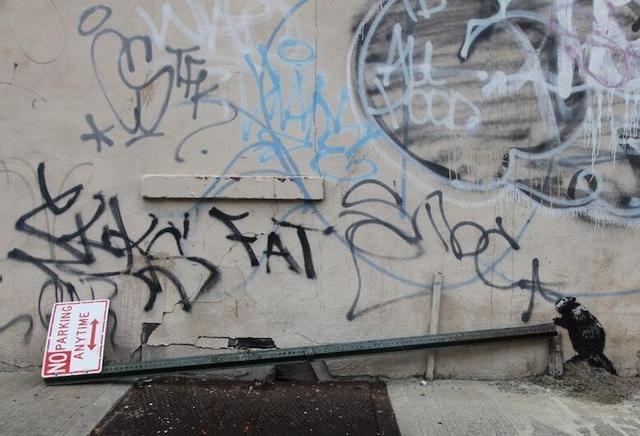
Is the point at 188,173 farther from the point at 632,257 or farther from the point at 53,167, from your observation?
the point at 632,257

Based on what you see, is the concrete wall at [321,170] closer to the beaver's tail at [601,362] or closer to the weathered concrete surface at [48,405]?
the beaver's tail at [601,362]

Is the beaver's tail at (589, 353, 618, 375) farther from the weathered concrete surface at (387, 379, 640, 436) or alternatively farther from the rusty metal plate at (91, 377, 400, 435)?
the rusty metal plate at (91, 377, 400, 435)

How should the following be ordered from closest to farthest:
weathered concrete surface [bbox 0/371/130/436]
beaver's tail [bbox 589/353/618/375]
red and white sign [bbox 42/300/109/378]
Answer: weathered concrete surface [bbox 0/371/130/436]
red and white sign [bbox 42/300/109/378]
beaver's tail [bbox 589/353/618/375]

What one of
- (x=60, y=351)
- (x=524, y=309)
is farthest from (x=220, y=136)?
(x=524, y=309)

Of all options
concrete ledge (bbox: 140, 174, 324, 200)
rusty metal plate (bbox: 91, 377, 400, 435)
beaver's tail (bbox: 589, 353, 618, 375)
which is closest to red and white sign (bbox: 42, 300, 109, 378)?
rusty metal plate (bbox: 91, 377, 400, 435)

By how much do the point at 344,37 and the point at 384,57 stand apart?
0.30m

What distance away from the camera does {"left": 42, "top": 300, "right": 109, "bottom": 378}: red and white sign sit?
3955 mm

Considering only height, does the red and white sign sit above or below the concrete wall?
below

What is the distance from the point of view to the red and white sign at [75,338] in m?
3.96

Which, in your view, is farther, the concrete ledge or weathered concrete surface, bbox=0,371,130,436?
the concrete ledge

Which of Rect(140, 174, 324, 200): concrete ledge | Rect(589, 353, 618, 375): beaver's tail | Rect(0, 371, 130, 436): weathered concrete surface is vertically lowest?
Rect(0, 371, 130, 436): weathered concrete surface

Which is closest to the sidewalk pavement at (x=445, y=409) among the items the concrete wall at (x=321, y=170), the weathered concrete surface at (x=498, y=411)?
the weathered concrete surface at (x=498, y=411)

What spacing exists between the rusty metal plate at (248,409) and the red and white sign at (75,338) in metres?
0.38

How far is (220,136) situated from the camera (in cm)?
403
